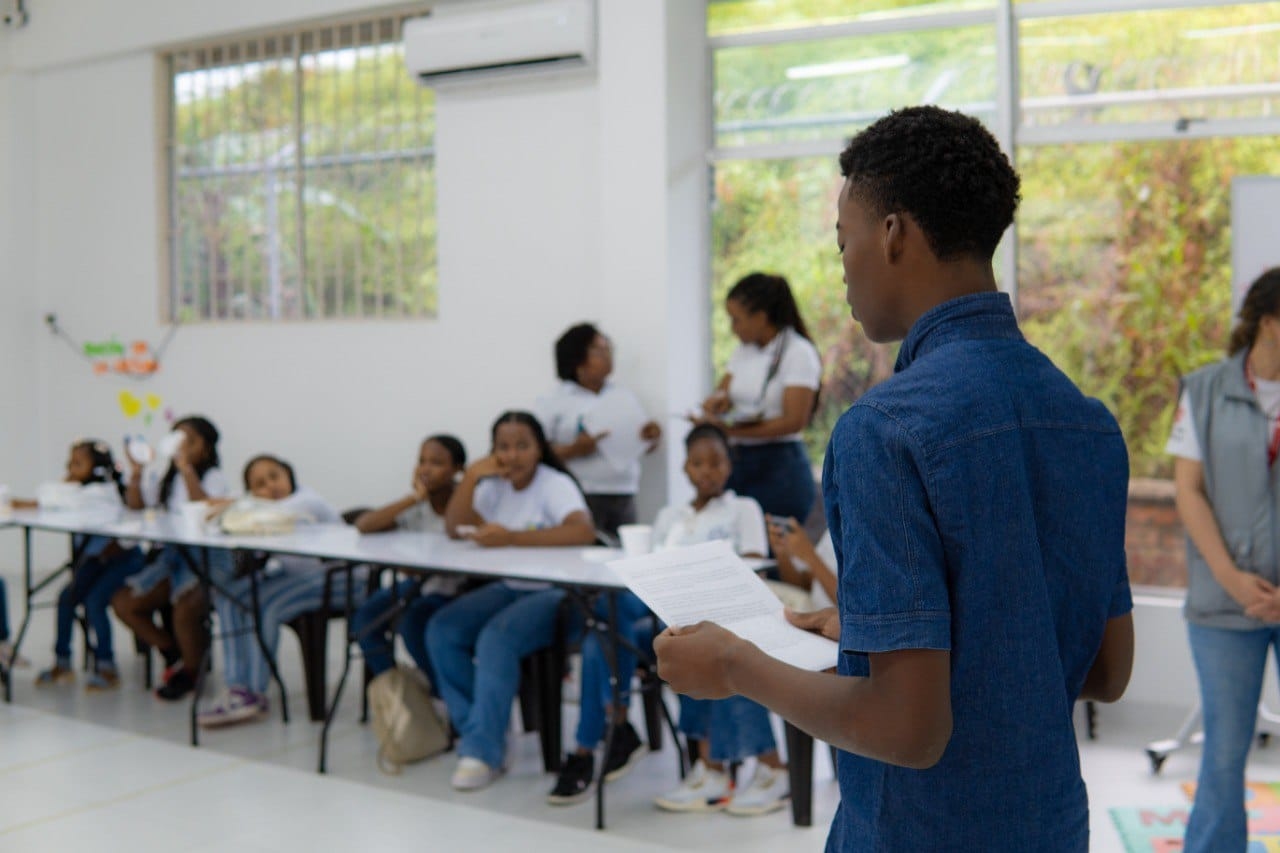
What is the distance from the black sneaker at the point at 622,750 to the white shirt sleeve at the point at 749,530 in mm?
669

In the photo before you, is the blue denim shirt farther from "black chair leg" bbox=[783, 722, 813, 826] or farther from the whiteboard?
the whiteboard

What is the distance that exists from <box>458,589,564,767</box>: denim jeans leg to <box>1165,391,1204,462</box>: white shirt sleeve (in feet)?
6.33

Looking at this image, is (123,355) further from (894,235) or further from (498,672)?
(894,235)

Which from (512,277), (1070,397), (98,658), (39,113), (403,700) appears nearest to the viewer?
(1070,397)

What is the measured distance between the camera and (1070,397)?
3.85ft

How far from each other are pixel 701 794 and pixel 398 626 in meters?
1.23

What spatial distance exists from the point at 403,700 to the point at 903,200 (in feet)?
11.0

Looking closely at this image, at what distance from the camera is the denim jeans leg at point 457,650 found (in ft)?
13.3

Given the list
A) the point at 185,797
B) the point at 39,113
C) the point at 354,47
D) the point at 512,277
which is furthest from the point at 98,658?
the point at 39,113

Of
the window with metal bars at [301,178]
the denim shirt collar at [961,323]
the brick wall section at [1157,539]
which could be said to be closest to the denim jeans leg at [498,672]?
the brick wall section at [1157,539]

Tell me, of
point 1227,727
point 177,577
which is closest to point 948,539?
point 1227,727

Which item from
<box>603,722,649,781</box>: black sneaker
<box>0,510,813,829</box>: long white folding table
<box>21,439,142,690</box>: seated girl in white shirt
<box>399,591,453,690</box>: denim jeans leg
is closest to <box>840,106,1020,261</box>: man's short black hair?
<box>0,510,813,829</box>: long white folding table

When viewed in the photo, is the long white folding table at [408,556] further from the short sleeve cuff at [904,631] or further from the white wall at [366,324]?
the short sleeve cuff at [904,631]

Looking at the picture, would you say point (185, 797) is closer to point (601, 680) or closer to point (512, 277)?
point (601, 680)
